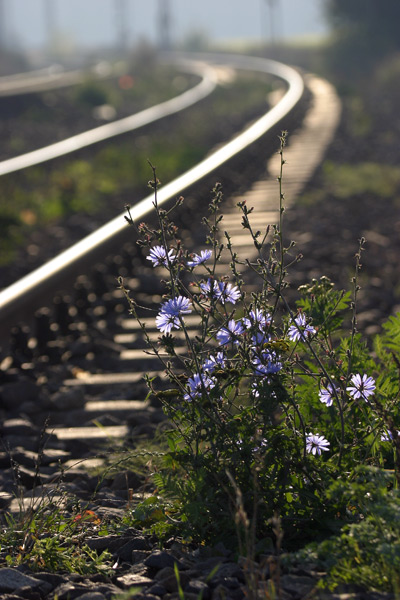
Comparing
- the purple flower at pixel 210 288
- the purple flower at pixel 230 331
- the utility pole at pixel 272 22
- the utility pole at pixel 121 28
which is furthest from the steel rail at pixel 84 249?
the utility pole at pixel 121 28

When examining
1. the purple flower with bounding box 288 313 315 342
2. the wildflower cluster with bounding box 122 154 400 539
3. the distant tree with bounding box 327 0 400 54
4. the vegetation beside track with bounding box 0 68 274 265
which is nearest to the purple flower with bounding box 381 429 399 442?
the wildflower cluster with bounding box 122 154 400 539

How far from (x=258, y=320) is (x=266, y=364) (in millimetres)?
151

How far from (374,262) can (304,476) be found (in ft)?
15.5

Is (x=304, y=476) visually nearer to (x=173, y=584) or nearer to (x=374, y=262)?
(x=173, y=584)

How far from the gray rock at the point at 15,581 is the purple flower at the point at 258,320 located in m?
0.91

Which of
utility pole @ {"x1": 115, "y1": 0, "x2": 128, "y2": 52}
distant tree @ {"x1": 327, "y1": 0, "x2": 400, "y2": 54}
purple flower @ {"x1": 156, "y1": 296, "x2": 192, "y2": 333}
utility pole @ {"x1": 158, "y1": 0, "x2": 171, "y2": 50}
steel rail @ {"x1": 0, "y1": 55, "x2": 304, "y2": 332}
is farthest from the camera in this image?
utility pole @ {"x1": 115, "y1": 0, "x2": 128, "y2": 52}

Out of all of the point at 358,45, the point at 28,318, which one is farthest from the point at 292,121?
the point at 358,45

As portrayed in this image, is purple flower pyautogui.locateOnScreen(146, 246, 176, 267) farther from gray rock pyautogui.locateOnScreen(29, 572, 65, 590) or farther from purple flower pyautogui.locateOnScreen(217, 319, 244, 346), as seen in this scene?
gray rock pyautogui.locateOnScreen(29, 572, 65, 590)

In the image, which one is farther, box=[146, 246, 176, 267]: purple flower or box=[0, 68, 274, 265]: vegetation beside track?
box=[0, 68, 274, 265]: vegetation beside track

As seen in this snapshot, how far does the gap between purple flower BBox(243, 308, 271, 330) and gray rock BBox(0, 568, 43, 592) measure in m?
0.91

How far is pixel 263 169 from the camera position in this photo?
11828 millimetres

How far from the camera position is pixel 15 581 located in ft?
8.30

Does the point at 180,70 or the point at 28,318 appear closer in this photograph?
the point at 28,318

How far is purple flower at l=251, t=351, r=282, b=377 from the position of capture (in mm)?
2752
